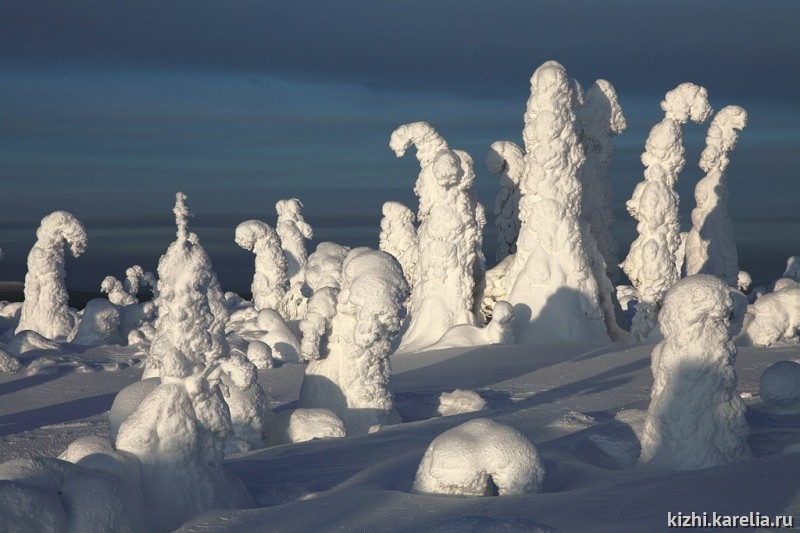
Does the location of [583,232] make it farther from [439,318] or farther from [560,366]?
[560,366]

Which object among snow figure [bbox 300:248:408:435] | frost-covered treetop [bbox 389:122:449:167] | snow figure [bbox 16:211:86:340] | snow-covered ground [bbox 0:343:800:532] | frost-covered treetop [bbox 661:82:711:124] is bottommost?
snow-covered ground [bbox 0:343:800:532]

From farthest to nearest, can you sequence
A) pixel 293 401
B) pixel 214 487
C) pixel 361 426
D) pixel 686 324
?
pixel 293 401
pixel 361 426
pixel 686 324
pixel 214 487

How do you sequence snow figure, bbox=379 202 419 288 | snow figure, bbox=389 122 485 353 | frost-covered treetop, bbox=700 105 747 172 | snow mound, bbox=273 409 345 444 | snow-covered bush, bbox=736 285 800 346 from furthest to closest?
frost-covered treetop, bbox=700 105 747 172 → snow figure, bbox=379 202 419 288 → snow figure, bbox=389 122 485 353 → snow-covered bush, bbox=736 285 800 346 → snow mound, bbox=273 409 345 444

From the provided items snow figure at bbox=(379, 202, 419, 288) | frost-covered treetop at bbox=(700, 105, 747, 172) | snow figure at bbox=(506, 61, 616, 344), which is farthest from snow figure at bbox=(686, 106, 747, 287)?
snow figure at bbox=(506, 61, 616, 344)

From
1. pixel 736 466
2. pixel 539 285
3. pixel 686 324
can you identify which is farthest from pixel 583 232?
pixel 736 466

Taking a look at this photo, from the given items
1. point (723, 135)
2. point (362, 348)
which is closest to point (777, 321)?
point (362, 348)

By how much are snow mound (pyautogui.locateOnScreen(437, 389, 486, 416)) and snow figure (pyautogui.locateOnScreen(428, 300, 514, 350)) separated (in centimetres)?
478

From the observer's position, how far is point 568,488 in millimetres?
7145

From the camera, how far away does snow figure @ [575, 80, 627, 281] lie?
64.2 ft

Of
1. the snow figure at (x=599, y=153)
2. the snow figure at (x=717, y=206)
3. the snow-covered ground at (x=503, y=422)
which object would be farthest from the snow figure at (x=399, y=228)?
the snow figure at (x=717, y=206)

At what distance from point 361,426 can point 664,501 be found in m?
4.49

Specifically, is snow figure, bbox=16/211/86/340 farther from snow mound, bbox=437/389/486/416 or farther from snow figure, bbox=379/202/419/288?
snow mound, bbox=437/389/486/416

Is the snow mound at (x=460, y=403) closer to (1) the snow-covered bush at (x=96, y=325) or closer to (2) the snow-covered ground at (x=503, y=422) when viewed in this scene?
(2) the snow-covered ground at (x=503, y=422)

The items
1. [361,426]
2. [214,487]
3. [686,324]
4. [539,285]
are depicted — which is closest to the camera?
[214,487]
